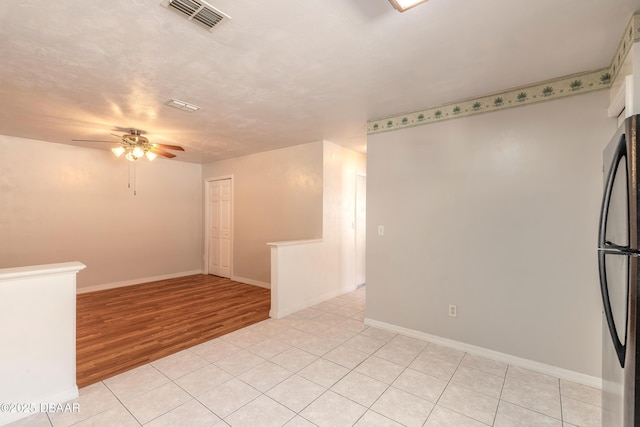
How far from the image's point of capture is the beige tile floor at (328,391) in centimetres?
188

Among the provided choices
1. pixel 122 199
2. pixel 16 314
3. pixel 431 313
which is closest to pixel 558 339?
pixel 431 313

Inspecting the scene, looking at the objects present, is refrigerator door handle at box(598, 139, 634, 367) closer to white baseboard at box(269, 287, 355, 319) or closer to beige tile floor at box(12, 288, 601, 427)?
beige tile floor at box(12, 288, 601, 427)

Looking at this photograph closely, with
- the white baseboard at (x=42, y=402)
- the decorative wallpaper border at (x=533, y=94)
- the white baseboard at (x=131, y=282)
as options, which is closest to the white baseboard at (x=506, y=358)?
the decorative wallpaper border at (x=533, y=94)

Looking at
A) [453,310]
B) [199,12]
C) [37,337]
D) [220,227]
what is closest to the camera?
[199,12]

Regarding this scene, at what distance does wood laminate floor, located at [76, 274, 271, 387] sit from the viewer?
2.67m

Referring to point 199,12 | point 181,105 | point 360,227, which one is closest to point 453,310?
point 360,227

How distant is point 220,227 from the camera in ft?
20.1

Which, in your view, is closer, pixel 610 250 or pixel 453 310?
pixel 610 250

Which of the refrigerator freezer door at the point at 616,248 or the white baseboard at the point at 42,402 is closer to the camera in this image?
the refrigerator freezer door at the point at 616,248

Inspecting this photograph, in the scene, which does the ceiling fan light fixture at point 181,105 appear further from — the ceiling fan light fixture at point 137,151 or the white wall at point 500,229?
the white wall at point 500,229

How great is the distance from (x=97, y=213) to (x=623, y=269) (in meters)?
6.34

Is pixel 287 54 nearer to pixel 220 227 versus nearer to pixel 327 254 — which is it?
pixel 327 254

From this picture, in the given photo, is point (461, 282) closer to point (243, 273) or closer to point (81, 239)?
point (243, 273)

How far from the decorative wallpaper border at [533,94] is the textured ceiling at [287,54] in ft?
0.26
